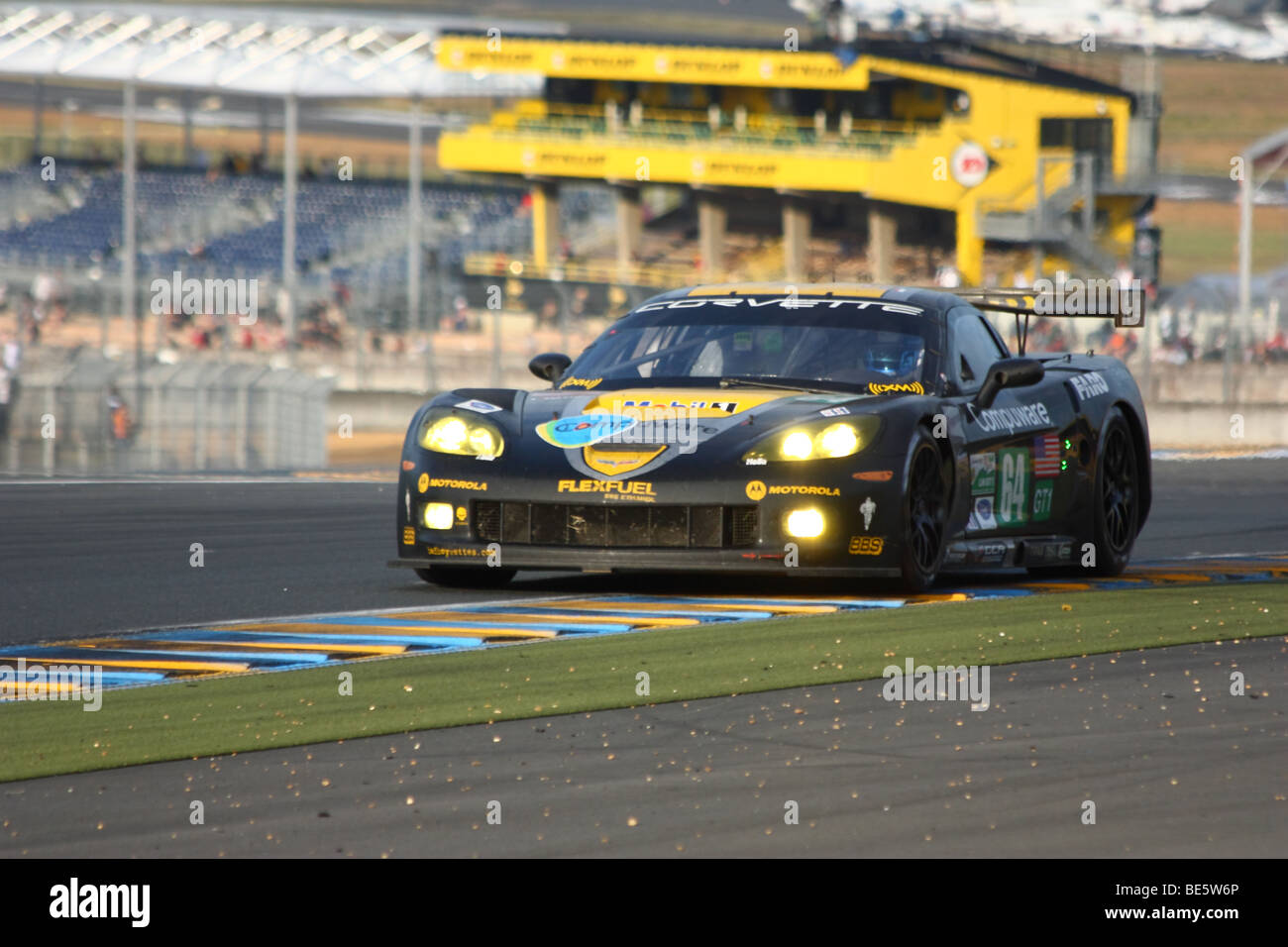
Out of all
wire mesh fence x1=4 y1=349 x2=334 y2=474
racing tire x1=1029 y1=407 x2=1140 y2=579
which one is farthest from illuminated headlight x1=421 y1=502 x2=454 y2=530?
wire mesh fence x1=4 y1=349 x2=334 y2=474

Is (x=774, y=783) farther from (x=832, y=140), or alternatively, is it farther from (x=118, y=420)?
(x=832, y=140)

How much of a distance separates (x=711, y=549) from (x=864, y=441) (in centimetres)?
72

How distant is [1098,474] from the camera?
9.80m

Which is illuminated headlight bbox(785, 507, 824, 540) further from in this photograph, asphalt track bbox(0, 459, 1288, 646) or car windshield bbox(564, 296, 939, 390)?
car windshield bbox(564, 296, 939, 390)

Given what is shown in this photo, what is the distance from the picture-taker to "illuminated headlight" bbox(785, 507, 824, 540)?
26.4 feet

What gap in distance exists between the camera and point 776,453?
8078 millimetres

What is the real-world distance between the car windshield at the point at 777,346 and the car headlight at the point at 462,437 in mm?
800

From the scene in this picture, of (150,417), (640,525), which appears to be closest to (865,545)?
(640,525)

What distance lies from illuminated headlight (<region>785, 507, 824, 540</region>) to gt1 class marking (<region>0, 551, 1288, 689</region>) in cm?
15

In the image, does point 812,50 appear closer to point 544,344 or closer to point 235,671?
point 544,344

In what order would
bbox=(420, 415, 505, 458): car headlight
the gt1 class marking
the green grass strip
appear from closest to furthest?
the green grass strip < the gt1 class marking < bbox=(420, 415, 505, 458): car headlight

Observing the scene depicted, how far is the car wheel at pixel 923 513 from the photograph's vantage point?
8242 millimetres

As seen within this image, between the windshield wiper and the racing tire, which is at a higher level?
the windshield wiper

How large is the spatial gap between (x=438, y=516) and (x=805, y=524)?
1.49m
